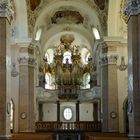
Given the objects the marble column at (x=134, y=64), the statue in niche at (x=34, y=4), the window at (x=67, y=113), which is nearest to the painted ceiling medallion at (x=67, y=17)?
the statue in niche at (x=34, y=4)

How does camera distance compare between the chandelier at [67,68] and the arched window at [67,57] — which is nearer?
the chandelier at [67,68]

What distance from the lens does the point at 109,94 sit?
22.8 meters

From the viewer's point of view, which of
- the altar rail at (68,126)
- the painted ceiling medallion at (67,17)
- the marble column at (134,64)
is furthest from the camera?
the painted ceiling medallion at (67,17)

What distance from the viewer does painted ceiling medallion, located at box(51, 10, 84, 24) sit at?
2729cm

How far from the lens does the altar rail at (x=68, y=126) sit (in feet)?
84.2

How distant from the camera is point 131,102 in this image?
14.2m

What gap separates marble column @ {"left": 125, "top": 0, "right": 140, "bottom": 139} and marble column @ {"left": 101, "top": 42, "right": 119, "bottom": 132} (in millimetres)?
8384

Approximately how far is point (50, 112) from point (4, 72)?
20.3 meters

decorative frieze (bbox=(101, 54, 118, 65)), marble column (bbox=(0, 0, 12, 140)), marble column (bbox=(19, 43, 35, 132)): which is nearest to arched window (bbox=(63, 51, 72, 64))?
marble column (bbox=(19, 43, 35, 132))

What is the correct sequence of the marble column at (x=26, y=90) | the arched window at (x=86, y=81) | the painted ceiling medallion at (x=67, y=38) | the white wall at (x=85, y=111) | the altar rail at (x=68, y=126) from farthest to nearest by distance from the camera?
the white wall at (x=85, y=111)
the arched window at (x=86, y=81)
the painted ceiling medallion at (x=67, y=38)
the altar rail at (x=68, y=126)
the marble column at (x=26, y=90)

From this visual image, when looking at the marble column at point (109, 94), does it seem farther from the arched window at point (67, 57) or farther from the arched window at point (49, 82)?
the arched window at point (49, 82)

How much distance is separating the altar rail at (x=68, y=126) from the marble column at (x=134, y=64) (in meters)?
11.6

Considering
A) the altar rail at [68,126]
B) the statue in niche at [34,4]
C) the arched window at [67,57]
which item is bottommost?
the altar rail at [68,126]

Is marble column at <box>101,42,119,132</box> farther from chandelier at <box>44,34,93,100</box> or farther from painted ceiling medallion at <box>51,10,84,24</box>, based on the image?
chandelier at <box>44,34,93,100</box>
